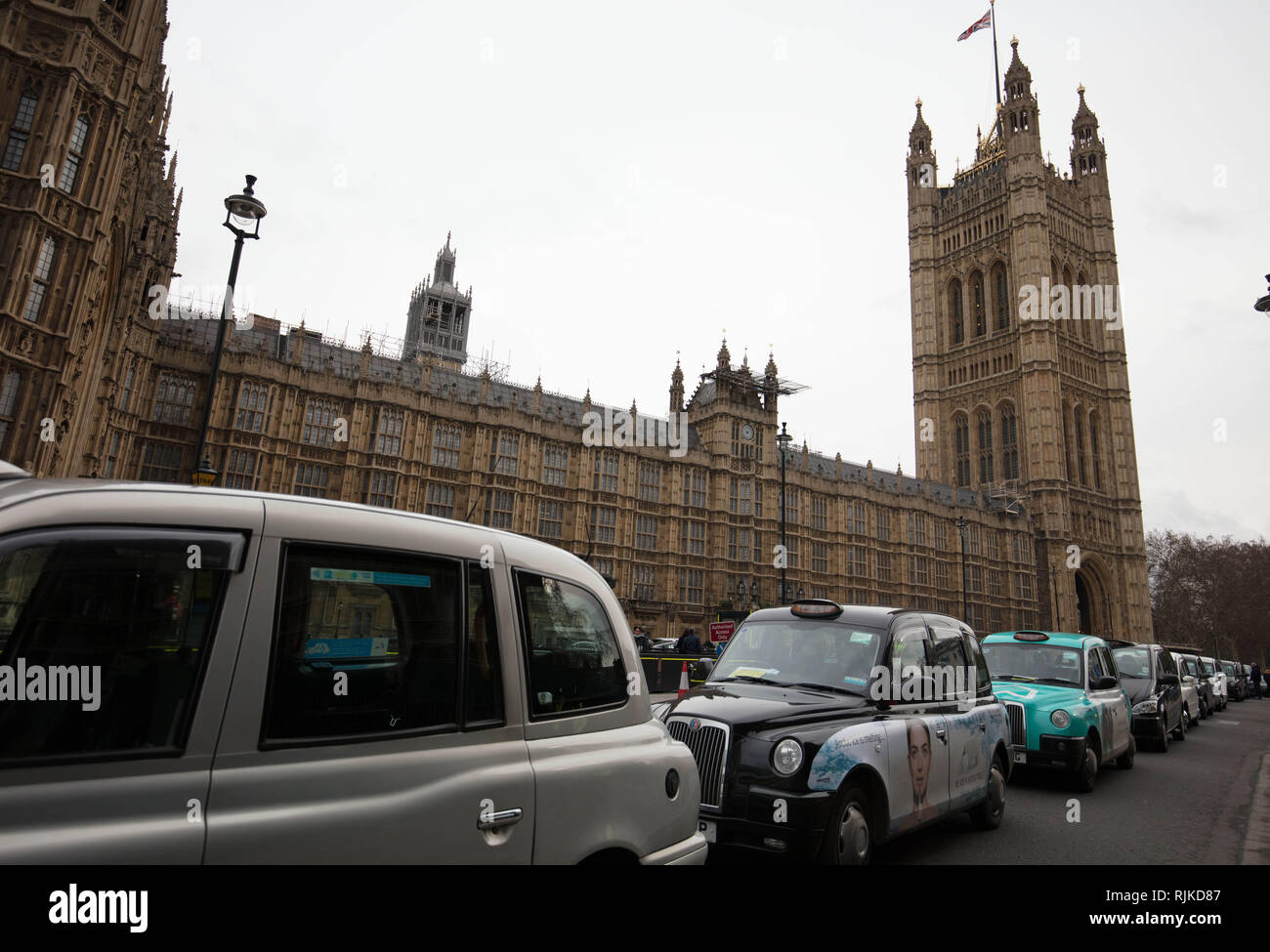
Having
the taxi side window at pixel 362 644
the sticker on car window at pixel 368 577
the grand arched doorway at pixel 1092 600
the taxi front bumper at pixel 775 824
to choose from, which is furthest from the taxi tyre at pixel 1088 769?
the grand arched doorway at pixel 1092 600

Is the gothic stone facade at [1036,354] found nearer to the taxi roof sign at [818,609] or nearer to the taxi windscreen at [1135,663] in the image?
the taxi windscreen at [1135,663]

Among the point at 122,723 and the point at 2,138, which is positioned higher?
the point at 2,138

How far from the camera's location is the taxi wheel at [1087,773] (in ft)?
32.4

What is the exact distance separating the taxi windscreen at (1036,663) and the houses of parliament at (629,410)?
14.1 meters

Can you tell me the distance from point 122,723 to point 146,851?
0.36 m

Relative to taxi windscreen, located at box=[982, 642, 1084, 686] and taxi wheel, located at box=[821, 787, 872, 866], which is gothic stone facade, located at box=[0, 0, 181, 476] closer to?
taxi wheel, located at box=[821, 787, 872, 866]

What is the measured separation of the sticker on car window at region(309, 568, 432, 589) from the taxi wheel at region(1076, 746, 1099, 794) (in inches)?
410

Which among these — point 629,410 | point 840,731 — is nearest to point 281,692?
point 840,731

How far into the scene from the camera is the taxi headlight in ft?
17.4

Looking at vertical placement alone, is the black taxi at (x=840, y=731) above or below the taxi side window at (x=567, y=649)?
below

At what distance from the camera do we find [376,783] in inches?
99.1
